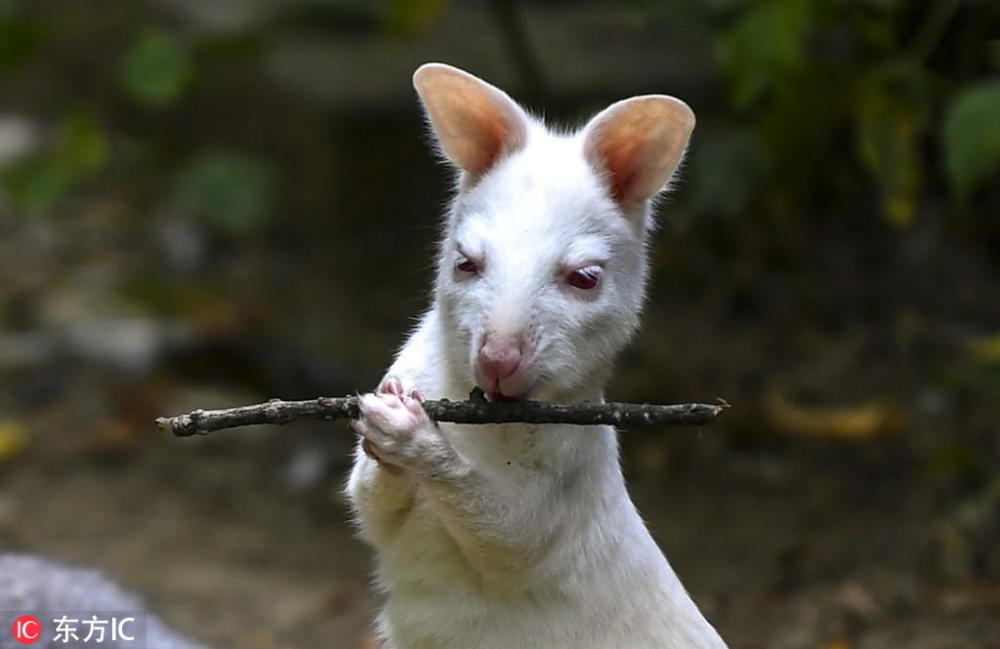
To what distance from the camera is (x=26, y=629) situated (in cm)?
373

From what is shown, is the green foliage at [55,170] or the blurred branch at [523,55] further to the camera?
the blurred branch at [523,55]

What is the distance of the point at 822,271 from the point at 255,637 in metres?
3.57

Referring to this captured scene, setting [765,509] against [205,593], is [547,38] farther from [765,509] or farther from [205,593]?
[205,593]

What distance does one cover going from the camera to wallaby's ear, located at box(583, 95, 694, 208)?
3.28 m

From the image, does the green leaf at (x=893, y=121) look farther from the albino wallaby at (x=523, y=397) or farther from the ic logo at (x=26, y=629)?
the ic logo at (x=26, y=629)

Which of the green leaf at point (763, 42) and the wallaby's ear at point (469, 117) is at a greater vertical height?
the green leaf at point (763, 42)

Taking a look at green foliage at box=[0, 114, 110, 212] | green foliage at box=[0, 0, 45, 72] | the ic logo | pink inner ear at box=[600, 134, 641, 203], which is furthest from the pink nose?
green foliage at box=[0, 0, 45, 72]

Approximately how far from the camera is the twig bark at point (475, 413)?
2.85 metres

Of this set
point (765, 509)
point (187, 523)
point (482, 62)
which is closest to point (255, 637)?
point (187, 523)

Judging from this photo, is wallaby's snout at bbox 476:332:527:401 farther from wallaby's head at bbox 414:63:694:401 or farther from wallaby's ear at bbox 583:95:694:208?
wallaby's ear at bbox 583:95:694:208

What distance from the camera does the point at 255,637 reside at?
5469mm

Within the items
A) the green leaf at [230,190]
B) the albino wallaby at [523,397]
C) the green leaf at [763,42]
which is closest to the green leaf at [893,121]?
the green leaf at [763,42]

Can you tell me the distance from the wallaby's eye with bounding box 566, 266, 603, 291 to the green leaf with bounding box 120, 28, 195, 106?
14.8 feet

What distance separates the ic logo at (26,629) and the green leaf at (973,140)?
3.25 metres
